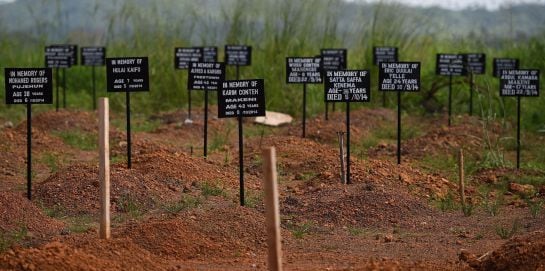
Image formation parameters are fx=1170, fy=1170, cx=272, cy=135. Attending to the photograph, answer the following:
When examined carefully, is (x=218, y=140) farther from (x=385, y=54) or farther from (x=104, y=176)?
(x=104, y=176)

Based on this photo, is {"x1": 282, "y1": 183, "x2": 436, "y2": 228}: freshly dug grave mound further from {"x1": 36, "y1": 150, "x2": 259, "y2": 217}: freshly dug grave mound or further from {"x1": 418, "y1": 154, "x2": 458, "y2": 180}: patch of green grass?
{"x1": 418, "y1": 154, "x2": 458, "y2": 180}: patch of green grass

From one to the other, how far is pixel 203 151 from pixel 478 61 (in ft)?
20.0

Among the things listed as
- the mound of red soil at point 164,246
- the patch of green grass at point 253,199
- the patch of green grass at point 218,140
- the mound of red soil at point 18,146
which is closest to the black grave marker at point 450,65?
the patch of green grass at point 218,140

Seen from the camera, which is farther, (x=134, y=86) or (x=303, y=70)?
(x=303, y=70)

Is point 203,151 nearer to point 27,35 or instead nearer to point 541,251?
point 541,251

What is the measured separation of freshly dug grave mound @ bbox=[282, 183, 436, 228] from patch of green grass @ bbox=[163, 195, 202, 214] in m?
0.86

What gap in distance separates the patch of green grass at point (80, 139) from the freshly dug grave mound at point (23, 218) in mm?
5163

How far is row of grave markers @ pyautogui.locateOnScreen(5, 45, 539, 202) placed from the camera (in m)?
11.1

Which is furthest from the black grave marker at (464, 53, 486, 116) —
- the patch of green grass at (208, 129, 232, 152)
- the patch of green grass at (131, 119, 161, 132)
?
the patch of green grass at (131, 119, 161, 132)

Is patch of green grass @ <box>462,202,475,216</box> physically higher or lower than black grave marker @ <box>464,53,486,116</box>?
lower


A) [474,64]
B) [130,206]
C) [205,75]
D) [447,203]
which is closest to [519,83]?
[447,203]

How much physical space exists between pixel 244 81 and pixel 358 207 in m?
1.66

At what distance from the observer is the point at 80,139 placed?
16.5m

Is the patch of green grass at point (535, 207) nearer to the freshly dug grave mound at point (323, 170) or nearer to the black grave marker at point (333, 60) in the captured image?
the freshly dug grave mound at point (323, 170)
